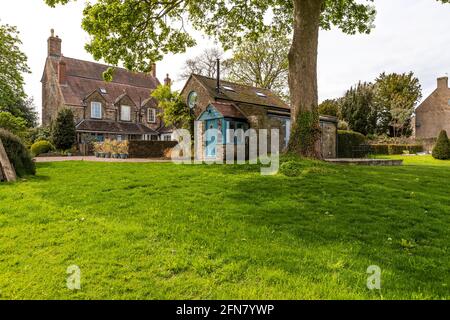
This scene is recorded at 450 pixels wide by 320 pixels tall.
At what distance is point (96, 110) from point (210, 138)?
2370 cm

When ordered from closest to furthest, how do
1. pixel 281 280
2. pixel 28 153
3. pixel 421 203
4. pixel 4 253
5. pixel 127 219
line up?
pixel 281 280 < pixel 4 253 < pixel 127 219 < pixel 421 203 < pixel 28 153

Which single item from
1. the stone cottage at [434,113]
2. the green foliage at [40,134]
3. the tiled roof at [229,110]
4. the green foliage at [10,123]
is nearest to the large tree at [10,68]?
the green foliage at [40,134]

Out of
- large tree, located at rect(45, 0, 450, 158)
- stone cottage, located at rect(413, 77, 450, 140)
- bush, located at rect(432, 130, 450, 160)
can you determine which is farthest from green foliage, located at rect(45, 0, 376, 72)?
stone cottage, located at rect(413, 77, 450, 140)

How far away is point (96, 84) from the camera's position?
4322 cm

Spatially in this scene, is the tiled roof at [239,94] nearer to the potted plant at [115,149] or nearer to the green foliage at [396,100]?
the potted plant at [115,149]

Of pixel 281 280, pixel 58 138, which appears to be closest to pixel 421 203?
pixel 281 280

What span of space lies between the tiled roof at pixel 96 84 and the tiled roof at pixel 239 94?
20114mm

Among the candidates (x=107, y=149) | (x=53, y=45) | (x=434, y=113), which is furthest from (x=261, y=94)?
(x=434, y=113)

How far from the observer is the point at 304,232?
17.1 ft

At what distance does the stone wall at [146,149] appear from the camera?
2389 centimetres

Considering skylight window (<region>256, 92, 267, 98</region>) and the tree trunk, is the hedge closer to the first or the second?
skylight window (<region>256, 92, 267, 98</region>)

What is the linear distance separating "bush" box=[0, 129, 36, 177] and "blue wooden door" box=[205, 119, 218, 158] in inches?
464

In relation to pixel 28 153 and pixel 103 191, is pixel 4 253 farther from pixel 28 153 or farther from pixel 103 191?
pixel 28 153

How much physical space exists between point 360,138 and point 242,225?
27.9 metres
